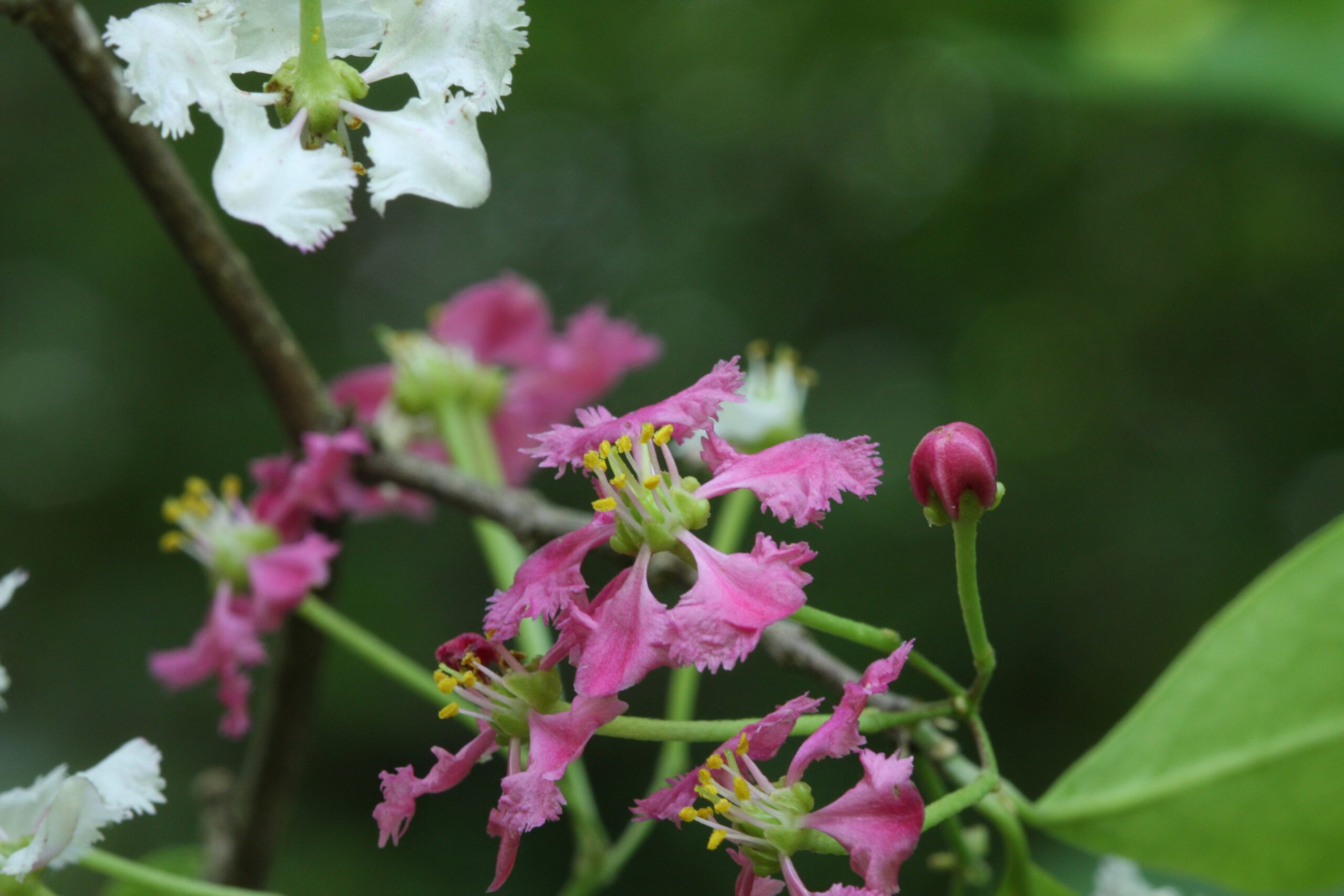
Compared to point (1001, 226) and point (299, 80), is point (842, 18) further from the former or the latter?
point (299, 80)

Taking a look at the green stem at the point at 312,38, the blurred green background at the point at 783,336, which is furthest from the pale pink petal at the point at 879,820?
the blurred green background at the point at 783,336

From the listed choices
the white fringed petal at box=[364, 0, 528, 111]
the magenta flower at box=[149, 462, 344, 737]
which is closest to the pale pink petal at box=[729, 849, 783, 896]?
the white fringed petal at box=[364, 0, 528, 111]

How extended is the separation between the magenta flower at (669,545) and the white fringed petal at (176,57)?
0.94 ft

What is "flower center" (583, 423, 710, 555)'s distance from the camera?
2.56 ft

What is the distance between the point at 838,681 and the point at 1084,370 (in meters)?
4.36

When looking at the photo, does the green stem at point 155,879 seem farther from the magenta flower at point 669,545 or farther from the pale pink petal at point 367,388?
the pale pink petal at point 367,388

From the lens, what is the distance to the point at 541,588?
0.72 m

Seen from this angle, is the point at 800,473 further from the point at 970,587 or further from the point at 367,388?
the point at 367,388

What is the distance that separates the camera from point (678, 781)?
28.8 inches

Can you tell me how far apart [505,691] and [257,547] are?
0.67 m

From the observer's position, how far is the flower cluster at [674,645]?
0.69 m

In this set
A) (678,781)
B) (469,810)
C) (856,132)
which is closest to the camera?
(678,781)

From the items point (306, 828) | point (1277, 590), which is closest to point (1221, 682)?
point (1277, 590)

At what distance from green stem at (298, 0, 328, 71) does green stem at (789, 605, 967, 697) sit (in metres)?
0.45
